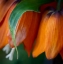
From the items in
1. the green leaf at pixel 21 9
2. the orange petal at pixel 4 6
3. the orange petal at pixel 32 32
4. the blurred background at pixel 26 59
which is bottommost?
the blurred background at pixel 26 59

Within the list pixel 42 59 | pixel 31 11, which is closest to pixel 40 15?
pixel 31 11

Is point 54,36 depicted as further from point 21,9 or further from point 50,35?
point 21,9

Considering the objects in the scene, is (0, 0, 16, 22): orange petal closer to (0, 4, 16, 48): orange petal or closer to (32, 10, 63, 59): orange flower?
(0, 4, 16, 48): orange petal

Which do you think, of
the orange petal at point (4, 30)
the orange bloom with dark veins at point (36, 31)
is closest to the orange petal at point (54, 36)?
the orange bloom with dark veins at point (36, 31)

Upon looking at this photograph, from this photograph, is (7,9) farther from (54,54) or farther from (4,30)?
(54,54)

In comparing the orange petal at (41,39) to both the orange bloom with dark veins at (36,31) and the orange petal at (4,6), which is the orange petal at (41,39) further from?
the orange petal at (4,6)

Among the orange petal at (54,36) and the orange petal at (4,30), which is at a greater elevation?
the orange petal at (4,30)

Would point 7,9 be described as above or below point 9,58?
above
